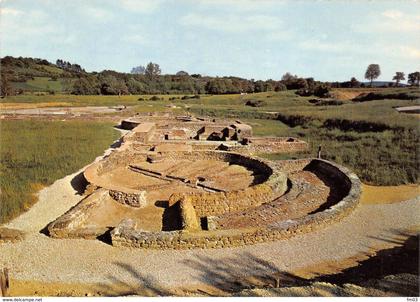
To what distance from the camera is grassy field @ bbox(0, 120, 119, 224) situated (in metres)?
14.0

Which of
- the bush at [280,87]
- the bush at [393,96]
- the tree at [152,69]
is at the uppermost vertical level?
the tree at [152,69]

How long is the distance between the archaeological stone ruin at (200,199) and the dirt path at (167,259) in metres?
0.35

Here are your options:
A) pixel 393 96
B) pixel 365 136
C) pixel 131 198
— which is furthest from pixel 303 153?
pixel 393 96

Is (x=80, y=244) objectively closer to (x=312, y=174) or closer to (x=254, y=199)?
(x=254, y=199)

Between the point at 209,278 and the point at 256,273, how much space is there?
120cm

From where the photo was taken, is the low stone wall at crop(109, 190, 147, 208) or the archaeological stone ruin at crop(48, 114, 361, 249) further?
the low stone wall at crop(109, 190, 147, 208)

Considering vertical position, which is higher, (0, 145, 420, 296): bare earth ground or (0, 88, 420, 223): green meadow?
(0, 88, 420, 223): green meadow

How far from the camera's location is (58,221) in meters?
11.0

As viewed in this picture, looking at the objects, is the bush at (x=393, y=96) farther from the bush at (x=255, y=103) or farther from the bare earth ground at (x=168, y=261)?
the bare earth ground at (x=168, y=261)

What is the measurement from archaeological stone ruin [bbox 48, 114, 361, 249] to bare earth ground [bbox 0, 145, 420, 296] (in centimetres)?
33

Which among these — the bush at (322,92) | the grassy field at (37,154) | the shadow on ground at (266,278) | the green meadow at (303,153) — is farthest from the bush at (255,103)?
the shadow on ground at (266,278)

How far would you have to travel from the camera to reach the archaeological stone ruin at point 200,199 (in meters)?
10.6

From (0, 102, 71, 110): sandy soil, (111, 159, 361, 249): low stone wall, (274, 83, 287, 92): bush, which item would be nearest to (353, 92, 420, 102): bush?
(274, 83, 287, 92): bush

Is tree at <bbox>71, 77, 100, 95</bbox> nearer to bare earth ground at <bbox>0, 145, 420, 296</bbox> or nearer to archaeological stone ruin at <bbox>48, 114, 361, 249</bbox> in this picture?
archaeological stone ruin at <bbox>48, 114, 361, 249</bbox>
